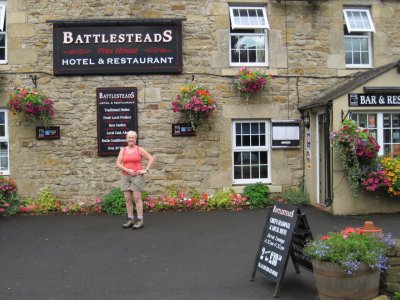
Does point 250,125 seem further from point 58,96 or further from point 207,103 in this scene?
point 58,96

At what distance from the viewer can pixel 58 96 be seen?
10.4 m

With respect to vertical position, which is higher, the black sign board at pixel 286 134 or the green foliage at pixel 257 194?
the black sign board at pixel 286 134

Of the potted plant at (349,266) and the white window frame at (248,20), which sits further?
the white window frame at (248,20)

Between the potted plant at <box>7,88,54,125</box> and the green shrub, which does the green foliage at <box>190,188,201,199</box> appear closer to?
the green shrub

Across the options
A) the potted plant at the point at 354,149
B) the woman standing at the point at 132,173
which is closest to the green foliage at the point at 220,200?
the woman standing at the point at 132,173

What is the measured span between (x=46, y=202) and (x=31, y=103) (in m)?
2.26

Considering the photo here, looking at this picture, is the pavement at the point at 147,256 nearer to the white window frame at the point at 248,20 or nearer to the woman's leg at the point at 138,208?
the woman's leg at the point at 138,208

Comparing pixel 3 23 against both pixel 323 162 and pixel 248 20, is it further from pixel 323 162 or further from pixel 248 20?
pixel 323 162

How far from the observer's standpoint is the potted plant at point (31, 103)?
9.83m

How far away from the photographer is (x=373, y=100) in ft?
31.6

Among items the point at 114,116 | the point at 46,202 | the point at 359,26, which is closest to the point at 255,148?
the point at 114,116

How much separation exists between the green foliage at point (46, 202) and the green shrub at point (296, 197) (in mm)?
5287

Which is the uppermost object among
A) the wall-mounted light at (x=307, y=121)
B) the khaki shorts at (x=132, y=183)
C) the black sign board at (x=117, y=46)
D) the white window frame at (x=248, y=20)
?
the white window frame at (x=248, y=20)

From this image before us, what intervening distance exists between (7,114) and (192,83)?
4.37 meters
